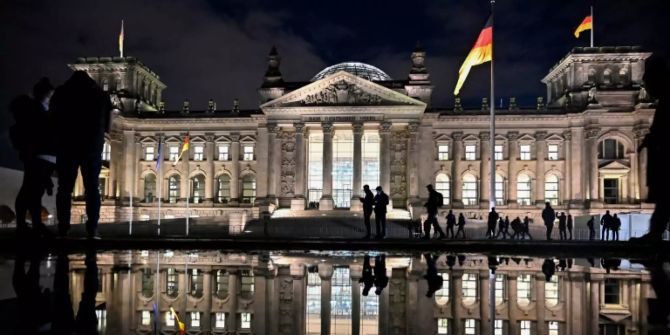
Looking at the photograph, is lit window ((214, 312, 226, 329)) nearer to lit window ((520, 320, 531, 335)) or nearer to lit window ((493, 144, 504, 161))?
lit window ((520, 320, 531, 335))

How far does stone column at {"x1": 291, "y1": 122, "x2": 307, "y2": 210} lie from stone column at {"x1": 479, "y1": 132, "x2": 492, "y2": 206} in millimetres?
18302

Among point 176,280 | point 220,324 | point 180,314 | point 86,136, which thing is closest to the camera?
point 220,324

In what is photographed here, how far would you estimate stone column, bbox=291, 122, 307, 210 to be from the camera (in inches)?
2315

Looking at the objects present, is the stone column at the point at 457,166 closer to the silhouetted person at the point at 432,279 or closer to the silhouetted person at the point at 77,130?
the silhouetted person at the point at 432,279

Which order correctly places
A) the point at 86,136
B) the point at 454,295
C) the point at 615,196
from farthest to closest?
the point at 615,196, the point at 86,136, the point at 454,295

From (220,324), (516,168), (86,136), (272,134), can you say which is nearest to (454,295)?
(220,324)

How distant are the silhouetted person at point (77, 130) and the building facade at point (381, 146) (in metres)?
43.0

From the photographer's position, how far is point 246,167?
66625 mm

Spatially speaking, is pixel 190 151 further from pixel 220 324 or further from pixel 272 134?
pixel 220 324

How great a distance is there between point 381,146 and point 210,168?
2004 centimetres

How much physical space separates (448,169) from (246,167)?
21.7 meters

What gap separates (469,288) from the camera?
26.6 ft

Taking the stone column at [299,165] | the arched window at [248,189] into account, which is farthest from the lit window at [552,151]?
the arched window at [248,189]

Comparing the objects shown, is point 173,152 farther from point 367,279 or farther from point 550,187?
point 367,279
